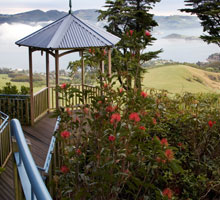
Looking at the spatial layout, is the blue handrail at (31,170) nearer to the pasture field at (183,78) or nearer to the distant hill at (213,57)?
the pasture field at (183,78)

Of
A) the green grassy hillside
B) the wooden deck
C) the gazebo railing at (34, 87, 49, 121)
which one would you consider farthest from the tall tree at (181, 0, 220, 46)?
the green grassy hillside

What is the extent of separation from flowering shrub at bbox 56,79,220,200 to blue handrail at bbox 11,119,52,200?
103cm

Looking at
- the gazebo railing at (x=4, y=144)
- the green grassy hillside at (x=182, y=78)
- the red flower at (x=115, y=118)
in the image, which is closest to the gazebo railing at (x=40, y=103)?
the gazebo railing at (x=4, y=144)

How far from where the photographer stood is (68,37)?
7.47m

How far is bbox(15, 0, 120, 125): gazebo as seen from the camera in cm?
721

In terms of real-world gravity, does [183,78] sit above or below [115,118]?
below

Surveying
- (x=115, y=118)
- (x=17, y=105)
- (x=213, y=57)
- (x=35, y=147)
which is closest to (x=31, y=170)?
(x=115, y=118)

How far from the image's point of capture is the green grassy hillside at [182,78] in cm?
3454

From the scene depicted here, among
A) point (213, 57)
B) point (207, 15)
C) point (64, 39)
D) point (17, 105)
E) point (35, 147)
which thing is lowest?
point (35, 147)

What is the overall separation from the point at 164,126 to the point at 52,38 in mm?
3727

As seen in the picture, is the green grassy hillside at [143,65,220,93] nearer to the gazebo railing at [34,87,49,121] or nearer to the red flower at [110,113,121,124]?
the gazebo railing at [34,87,49,121]

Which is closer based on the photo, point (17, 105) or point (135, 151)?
point (135, 151)

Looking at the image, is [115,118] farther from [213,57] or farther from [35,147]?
[213,57]

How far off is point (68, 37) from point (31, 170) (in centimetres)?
663
